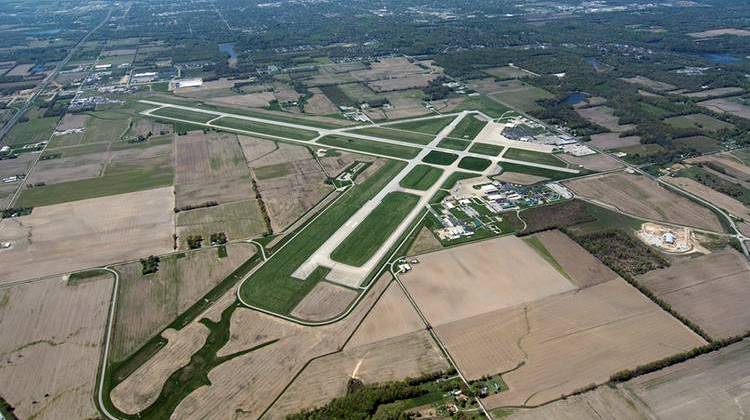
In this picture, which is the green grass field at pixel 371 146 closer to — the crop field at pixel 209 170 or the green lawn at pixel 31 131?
the crop field at pixel 209 170

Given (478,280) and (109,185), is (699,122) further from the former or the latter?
(109,185)

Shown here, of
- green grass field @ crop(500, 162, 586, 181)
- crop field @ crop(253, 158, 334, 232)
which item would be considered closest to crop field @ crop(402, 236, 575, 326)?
green grass field @ crop(500, 162, 586, 181)

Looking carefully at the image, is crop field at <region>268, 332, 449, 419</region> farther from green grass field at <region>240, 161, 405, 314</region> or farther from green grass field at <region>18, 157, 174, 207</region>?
green grass field at <region>18, 157, 174, 207</region>

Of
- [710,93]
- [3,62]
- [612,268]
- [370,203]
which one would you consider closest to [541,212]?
[612,268]

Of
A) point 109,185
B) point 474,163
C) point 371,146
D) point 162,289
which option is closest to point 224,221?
point 162,289

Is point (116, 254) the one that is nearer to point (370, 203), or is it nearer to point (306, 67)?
point (370, 203)
